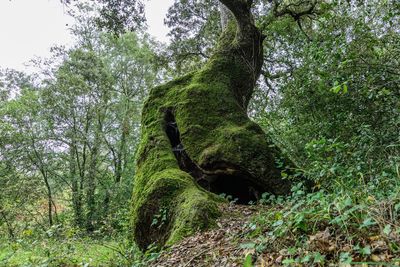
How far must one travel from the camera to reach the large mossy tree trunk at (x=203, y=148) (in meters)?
4.23

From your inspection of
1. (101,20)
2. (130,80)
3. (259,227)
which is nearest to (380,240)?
(259,227)

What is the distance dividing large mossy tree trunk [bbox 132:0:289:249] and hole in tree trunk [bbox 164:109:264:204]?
0.06 feet

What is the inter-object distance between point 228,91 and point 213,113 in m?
0.75

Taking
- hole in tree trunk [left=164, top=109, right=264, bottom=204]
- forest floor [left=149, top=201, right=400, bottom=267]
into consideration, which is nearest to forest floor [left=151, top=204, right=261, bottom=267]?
forest floor [left=149, top=201, right=400, bottom=267]

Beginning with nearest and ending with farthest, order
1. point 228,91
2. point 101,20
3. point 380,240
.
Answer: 1. point 380,240
2. point 228,91
3. point 101,20

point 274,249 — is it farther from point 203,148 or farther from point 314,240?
point 203,148

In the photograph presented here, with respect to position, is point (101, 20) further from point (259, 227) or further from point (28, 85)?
point (28, 85)

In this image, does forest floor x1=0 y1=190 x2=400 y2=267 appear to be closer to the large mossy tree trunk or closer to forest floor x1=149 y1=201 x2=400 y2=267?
forest floor x1=149 y1=201 x2=400 y2=267

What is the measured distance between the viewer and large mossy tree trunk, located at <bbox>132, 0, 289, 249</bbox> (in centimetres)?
423

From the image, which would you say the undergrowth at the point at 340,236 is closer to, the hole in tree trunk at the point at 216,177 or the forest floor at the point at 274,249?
the forest floor at the point at 274,249

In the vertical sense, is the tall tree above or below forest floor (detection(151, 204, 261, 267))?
above

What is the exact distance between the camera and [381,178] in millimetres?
3061

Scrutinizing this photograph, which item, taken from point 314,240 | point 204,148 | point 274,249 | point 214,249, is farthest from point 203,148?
point 314,240

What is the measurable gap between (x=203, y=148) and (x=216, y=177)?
1.87 feet
